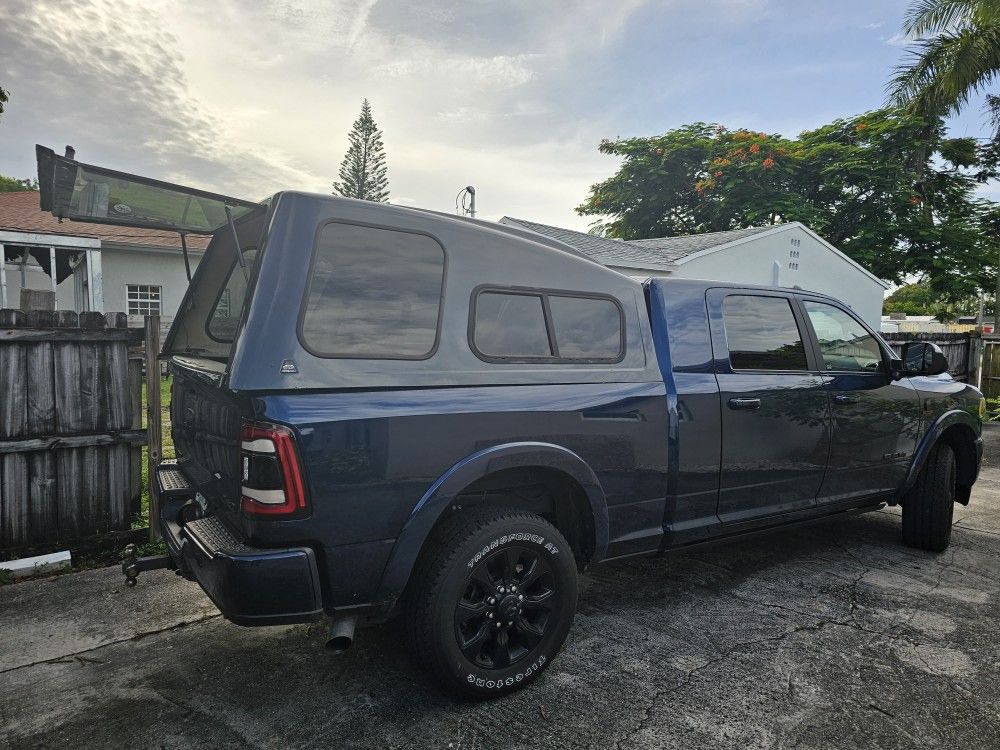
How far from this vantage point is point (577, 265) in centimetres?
285

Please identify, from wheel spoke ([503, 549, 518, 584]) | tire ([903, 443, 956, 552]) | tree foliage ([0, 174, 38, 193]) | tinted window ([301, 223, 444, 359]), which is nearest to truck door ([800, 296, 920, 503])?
tire ([903, 443, 956, 552])

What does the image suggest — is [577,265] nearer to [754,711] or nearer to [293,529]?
[293,529]

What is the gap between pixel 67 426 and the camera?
3916 mm

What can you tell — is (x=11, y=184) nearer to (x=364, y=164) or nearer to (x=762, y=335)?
(x=364, y=164)

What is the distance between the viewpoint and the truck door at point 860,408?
147 inches

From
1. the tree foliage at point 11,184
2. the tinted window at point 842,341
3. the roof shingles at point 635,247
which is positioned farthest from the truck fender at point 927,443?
the tree foliage at point 11,184

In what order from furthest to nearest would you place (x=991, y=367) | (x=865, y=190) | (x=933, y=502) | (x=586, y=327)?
(x=865, y=190) → (x=991, y=367) → (x=933, y=502) → (x=586, y=327)

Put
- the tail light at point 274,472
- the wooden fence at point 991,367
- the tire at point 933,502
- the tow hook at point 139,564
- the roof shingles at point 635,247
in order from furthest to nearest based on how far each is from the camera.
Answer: the roof shingles at point 635,247 < the wooden fence at point 991,367 < the tire at point 933,502 < the tow hook at point 139,564 < the tail light at point 274,472

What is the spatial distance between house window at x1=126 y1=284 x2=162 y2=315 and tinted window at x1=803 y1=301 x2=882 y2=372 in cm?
1706

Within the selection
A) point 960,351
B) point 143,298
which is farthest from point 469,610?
point 143,298

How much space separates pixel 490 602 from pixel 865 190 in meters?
31.2

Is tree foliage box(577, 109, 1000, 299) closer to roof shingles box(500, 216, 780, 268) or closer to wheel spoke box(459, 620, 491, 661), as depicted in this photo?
roof shingles box(500, 216, 780, 268)

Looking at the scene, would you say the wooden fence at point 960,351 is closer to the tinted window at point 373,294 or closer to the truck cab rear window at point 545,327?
the truck cab rear window at point 545,327

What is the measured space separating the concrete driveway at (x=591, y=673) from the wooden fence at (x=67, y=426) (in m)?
0.44
